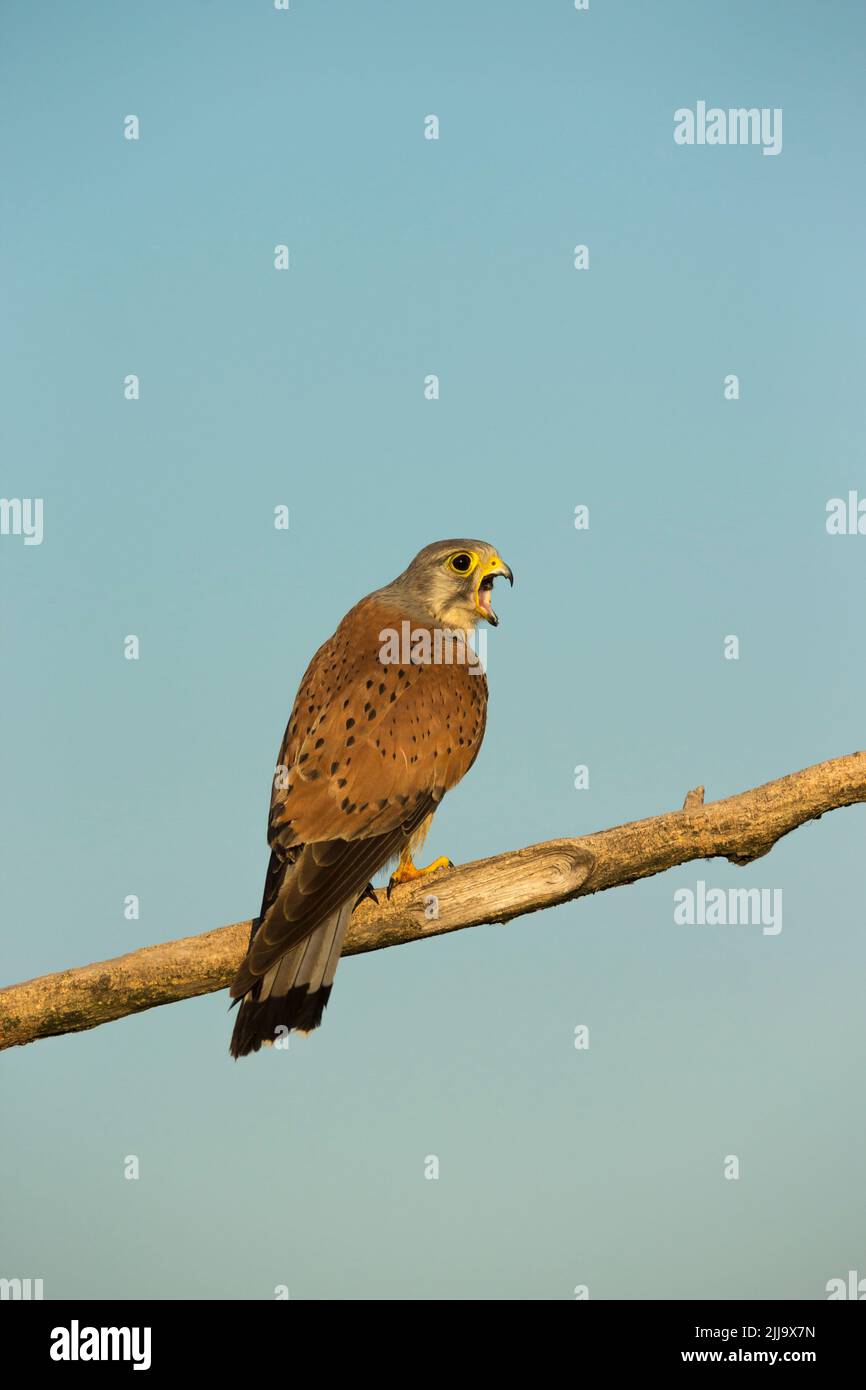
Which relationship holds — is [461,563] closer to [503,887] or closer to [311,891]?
[503,887]

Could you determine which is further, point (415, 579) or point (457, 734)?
point (415, 579)

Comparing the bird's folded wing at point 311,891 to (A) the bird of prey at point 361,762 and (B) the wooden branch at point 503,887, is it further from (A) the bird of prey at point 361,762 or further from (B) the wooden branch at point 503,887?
(B) the wooden branch at point 503,887

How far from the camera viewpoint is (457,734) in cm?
619

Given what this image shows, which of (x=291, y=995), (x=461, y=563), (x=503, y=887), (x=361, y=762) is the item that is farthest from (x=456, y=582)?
(x=291, y=995)

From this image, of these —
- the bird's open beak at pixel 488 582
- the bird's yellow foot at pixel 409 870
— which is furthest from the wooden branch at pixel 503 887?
the bird's open beak at pixel 488 582

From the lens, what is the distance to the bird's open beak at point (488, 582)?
6582mm

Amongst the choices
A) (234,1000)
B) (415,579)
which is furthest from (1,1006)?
(415,579)

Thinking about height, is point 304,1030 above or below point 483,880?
below

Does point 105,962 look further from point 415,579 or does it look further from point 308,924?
point 415,579

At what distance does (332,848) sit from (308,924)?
0.39 metres

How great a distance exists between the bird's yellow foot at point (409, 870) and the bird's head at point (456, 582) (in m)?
1.31

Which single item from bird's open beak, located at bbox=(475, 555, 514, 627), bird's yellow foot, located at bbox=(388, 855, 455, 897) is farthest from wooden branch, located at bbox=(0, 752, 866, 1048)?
bird's open beak, located at bbox=(475, 555, 514, 627)

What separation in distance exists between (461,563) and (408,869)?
66.5 inches
